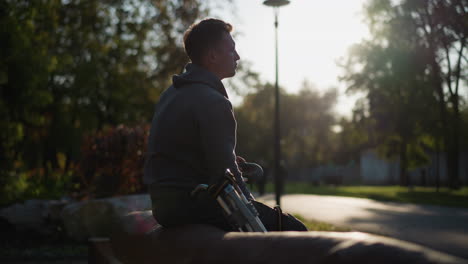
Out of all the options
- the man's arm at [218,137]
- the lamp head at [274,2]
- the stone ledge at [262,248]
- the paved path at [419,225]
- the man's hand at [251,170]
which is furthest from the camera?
the lamp head at [274,2]

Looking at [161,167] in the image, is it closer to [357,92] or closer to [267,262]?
[267,262]

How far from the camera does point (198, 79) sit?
2.49 meters

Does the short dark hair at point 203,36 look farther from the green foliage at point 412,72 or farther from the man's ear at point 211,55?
the green foliage at point 412,72

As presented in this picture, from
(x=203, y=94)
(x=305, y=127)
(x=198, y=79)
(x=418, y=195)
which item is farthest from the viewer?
(x=305, y=127)

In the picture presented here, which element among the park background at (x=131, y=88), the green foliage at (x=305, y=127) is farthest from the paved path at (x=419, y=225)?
the green foliage at (x=305, y=127)

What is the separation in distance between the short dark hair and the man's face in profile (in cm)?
2

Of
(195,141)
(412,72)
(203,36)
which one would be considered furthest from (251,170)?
(412,72)

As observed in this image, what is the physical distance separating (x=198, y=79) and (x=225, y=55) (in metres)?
0.22

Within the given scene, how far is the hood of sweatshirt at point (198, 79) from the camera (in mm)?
→ 2484

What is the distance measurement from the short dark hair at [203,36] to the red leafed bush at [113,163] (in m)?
8.30

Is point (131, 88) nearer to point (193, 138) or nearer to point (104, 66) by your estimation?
point (104, 66)

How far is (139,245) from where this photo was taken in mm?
2098

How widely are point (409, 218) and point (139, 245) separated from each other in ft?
38.7

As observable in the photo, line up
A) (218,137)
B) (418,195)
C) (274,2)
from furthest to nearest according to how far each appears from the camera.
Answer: (418,195) → (274,2) → (218,137)
